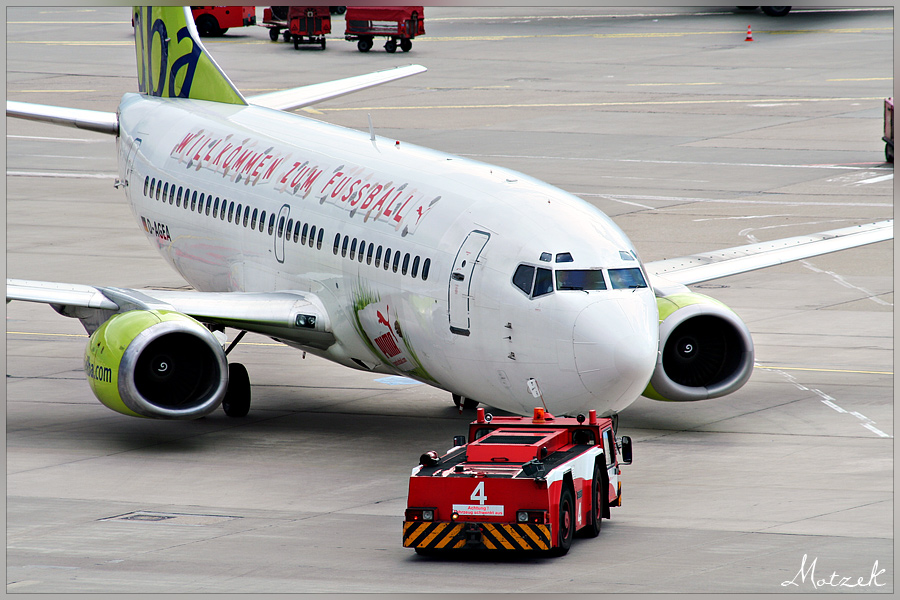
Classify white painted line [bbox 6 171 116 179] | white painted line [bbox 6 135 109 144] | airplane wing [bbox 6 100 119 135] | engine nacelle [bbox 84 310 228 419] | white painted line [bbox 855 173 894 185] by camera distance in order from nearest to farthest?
1. engine nacelle [bbox 84 310 228 419]
2. airplane wing [bbox 6 100 119 135]
3. white painted line [bbox 855 173 894 185]
4. white painted line [bbox 6 171 116 179]
5. white painted line [bbox 6 135 109 144]

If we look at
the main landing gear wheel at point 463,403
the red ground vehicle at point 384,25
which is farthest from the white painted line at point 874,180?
the red ground vehicle at point 384,25

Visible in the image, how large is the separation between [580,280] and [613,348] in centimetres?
123

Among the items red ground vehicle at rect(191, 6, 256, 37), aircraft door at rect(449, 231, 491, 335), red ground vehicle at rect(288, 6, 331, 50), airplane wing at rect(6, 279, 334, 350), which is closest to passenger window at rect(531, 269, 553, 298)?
aircraft door at rect(449, 231, 491, 335)

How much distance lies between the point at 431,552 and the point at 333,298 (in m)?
8.31

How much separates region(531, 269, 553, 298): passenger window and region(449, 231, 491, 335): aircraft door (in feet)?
4.07

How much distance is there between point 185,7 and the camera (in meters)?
35.9

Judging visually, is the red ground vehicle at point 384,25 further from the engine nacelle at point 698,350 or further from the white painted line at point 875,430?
the white painted line at point 875,430

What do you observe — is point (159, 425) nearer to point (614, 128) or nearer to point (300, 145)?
point (300, 145)

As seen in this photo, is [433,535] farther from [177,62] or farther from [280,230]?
[177,62]

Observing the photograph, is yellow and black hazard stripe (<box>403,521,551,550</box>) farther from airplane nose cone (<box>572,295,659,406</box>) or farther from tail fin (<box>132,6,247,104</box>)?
tail fin (<box>132,6,247,104</box>)

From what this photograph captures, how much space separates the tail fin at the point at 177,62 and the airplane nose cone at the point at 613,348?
15095 mm

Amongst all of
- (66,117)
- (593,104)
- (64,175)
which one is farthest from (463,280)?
(593,104)

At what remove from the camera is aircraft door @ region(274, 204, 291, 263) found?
93.4 ft

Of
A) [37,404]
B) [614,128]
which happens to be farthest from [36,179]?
[37,404]
